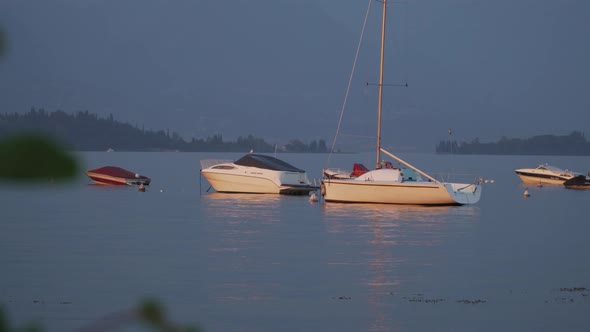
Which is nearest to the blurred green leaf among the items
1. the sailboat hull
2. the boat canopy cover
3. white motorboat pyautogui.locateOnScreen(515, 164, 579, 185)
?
the sailboat hull

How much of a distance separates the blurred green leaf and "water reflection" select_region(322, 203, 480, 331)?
1504 cm

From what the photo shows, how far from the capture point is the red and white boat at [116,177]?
246 ft

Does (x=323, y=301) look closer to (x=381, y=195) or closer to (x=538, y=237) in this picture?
(x=538, y=237)

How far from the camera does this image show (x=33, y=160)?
191 centimetres

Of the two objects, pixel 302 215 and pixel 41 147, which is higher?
pixel 41 147

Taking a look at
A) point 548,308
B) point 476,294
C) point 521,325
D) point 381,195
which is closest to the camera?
point 521,325

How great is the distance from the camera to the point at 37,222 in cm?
4253

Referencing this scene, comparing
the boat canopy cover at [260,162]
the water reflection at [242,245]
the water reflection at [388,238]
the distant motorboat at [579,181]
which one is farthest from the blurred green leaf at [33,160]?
the distant motorboat at [579,181]

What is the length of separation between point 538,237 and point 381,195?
9.35m

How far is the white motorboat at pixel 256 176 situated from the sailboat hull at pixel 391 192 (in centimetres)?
1050

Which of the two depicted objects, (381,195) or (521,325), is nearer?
(521,325)

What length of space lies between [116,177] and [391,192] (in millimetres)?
36275

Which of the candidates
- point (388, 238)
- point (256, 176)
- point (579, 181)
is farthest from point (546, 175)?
point (388, 238)

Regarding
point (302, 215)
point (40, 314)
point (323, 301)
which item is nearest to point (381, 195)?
point (302, 215)
